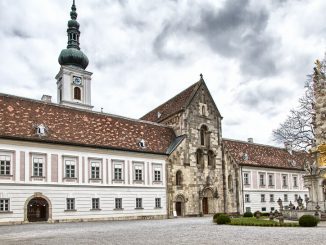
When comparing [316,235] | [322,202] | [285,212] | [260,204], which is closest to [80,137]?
[285,212]

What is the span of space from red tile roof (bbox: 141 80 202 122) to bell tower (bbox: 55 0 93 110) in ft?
61.1

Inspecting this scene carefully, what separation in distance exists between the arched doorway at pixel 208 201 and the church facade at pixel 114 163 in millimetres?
125

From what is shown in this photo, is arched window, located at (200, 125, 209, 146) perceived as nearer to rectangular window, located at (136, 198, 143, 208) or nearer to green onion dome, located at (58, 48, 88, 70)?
rectangular window, located at (136, 198, 143, 208)

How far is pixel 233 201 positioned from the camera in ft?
166

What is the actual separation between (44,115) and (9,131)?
5151 mm

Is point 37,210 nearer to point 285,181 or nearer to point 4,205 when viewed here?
point 4,205

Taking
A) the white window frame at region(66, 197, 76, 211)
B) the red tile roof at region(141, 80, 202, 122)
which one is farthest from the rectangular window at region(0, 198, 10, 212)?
the red tile roof at region(141, 80, 202, 122)

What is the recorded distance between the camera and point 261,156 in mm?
59438

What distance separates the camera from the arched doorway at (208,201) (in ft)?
155

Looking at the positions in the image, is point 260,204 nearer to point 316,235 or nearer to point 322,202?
point 322,202

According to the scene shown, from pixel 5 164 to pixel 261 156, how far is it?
129 ft

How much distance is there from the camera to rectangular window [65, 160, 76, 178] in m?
36.5

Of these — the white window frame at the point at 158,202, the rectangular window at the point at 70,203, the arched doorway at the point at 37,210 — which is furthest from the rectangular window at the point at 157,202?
the arched doorway at the point at 37,210

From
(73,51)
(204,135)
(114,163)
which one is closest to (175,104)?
(204,135)
